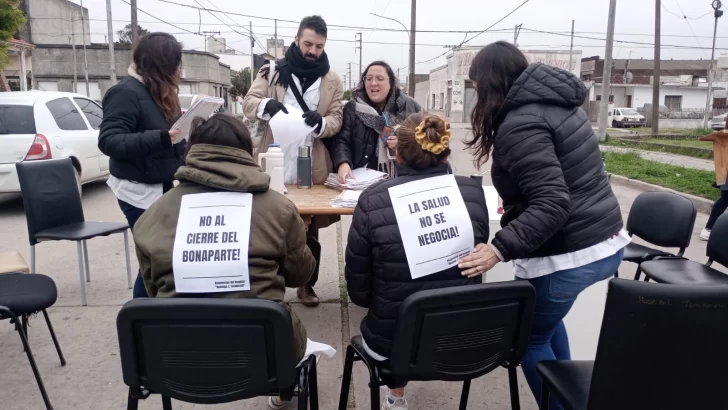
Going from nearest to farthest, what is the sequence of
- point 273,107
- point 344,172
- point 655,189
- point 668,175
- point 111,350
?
1. point 111,350
2. point 273,107
3. point 344,172
4. point 655,189
5. point 668,175

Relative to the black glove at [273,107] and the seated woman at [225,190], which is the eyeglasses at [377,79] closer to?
the black glove at [273,107]

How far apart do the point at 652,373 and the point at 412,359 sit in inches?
28.3

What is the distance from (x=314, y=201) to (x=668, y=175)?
9427 millimetres

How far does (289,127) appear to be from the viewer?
3.45 metres

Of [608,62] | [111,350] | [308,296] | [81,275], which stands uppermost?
[608,62]

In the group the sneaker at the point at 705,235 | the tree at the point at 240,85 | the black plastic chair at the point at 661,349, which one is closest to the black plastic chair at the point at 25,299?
the black plastic chair at the point at 661,349

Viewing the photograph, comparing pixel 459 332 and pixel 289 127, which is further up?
pixel 289 127

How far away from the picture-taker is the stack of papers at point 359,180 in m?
3.39

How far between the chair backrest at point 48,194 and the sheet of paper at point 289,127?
1688 mm

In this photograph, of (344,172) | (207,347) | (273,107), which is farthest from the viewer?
(344,172)

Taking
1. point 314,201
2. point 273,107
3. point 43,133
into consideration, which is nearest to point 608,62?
point 43,133

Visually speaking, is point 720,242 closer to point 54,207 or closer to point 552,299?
point 552,299

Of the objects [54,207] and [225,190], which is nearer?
[225,190]

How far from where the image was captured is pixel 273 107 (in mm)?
3385
